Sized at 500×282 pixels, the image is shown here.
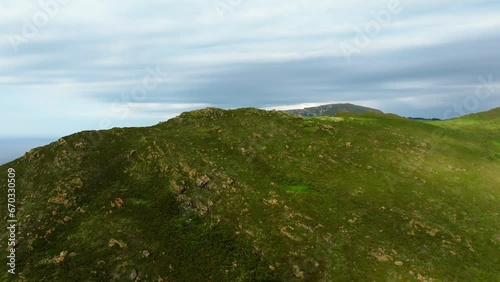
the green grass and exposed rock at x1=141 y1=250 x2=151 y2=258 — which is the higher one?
the green grass

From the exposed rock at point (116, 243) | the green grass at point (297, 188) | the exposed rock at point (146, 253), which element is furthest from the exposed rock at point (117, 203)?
the green grass at point (297, 188)

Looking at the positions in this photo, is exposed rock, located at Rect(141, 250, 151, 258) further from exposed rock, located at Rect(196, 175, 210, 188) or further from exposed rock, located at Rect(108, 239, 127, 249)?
exposed rock, located at Rect(196, 175, 210, 188)

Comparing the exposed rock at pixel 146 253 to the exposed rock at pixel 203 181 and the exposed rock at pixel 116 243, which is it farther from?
the exposed rock at pixel 203 181

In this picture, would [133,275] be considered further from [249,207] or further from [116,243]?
[249,207]

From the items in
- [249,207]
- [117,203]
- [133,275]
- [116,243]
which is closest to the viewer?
[133,275]

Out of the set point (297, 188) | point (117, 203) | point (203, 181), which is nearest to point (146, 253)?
point (117, 203)

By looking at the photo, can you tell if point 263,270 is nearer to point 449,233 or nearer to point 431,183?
point 449,233

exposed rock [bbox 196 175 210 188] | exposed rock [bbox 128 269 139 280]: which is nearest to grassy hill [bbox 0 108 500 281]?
exposed rock [bbox 128 269 139 280]

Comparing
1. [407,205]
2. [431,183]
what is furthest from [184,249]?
[431,183]
